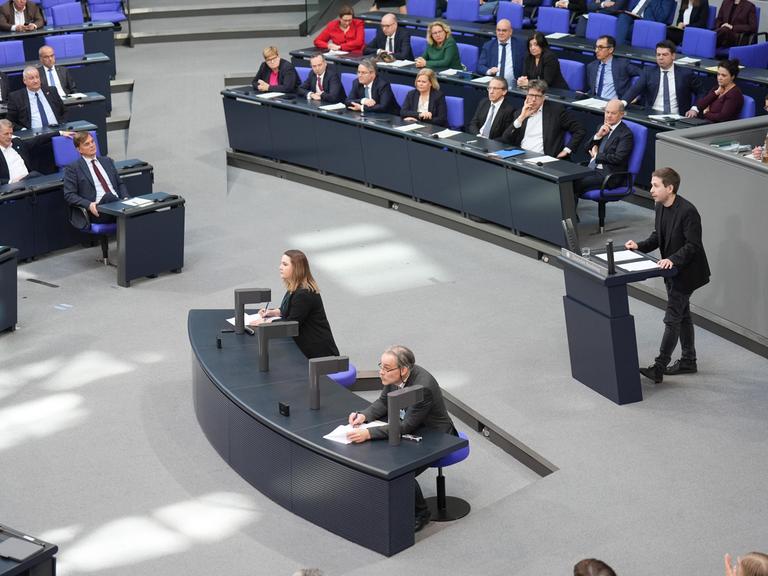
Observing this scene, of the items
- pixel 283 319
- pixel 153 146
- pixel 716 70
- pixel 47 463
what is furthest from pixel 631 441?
pixel 153 146

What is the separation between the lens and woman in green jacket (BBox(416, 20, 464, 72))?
14.3 meters

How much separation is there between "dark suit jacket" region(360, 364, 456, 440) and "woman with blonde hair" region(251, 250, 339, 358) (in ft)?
4.08

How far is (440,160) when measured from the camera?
468 inches

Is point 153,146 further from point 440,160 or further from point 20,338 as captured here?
point 20,338

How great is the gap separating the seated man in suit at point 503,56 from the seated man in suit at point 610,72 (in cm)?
119

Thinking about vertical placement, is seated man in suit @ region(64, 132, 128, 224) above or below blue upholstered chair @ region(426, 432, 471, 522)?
above

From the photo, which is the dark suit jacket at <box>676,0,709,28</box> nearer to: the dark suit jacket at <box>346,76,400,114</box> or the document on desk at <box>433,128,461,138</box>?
the dark suit jacket at <box>346,76,400,114</box>

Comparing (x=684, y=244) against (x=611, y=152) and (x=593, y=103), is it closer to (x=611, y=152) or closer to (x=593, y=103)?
(x=611, y=152)

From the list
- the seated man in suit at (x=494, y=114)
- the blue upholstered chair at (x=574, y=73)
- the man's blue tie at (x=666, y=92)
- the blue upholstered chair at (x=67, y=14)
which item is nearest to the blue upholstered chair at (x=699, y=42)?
the blue upholstered chair at (x=574, y=73)

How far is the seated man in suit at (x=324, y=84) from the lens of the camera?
44.4 feet

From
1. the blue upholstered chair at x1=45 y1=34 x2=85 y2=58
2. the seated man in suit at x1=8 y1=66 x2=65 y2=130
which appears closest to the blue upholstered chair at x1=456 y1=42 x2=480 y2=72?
the blue upholstered chair at x1=45 y1=34 x2=85 y2=58

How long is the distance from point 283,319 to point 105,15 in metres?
11.0

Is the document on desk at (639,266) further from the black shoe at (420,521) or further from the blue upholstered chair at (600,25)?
the blue upholstered chair at (600,25)

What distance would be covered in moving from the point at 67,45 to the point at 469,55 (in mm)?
5030
